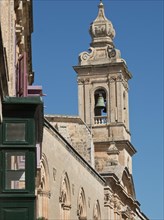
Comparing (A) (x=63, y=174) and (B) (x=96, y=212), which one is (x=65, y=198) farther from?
(B) (x=96, y=212)

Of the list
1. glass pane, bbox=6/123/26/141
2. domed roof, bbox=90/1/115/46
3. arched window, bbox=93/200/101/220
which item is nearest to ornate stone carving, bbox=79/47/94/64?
domed roof, bbox=90/1/115/46

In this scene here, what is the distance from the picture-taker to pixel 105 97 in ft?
177

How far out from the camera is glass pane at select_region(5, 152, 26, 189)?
11812 millimetres

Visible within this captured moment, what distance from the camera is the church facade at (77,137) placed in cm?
1209

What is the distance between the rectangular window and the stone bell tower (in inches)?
1534

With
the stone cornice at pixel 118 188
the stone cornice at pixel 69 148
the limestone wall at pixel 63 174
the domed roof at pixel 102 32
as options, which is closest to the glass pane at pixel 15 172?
the stone cornice at pixel 69 148

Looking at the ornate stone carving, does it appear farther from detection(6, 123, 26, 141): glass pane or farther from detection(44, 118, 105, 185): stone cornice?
detection(6, 123, 26, 141): glass pane

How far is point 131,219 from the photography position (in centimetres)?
4888

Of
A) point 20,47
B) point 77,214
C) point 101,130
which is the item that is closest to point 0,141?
point 20,47

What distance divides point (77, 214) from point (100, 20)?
2908 cm

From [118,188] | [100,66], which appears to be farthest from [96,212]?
[100,66]

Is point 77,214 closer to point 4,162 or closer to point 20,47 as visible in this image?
point 20,47

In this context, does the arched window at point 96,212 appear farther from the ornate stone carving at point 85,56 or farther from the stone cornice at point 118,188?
the ornate stone carving at point 85,56

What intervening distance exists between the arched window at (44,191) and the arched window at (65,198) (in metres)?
2.17
